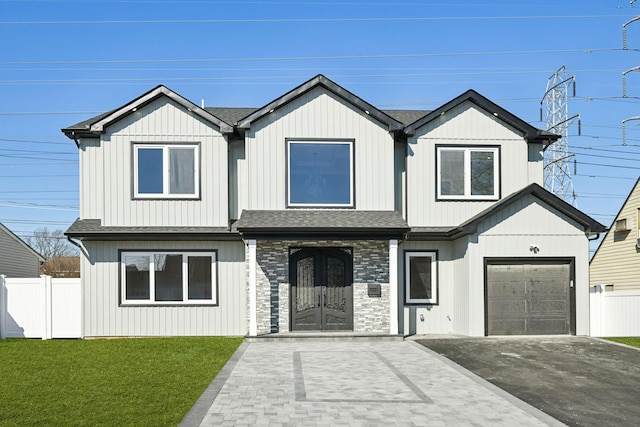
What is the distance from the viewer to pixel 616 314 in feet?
55.2

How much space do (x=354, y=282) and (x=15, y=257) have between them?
1750 centimetres

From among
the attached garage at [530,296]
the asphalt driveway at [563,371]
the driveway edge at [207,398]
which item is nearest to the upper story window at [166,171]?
the driveway edge at [207,398]

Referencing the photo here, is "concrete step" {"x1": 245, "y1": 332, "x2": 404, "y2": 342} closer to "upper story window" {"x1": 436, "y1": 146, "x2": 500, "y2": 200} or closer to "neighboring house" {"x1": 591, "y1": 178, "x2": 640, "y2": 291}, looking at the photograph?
"upper story window" {"x1": 436, "y1": 146, "x2": 500, "y2": 200}

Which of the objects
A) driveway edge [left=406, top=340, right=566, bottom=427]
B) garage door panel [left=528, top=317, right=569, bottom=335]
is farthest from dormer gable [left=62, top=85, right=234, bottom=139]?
garage door panel [left=528, top=317, right=569, bottom=335]

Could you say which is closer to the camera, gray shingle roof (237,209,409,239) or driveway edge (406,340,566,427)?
driveway edge (406,340,566,427)

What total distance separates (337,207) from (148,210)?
5.11 meters

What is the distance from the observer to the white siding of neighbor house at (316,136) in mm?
16625

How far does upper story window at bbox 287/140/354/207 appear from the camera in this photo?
55.0 ft

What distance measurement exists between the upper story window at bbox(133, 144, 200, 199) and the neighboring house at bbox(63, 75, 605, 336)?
3 centimetres

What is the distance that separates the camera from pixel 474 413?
8266mm

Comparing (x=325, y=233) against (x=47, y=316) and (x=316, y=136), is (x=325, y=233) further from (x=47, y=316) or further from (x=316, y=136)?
(x=47, y=316)

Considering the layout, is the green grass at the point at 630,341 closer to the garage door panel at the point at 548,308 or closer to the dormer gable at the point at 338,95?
the garage door panel at the point at 548,308

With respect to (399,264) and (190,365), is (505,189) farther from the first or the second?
(190,365)

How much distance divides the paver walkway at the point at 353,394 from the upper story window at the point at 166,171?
5419mm
